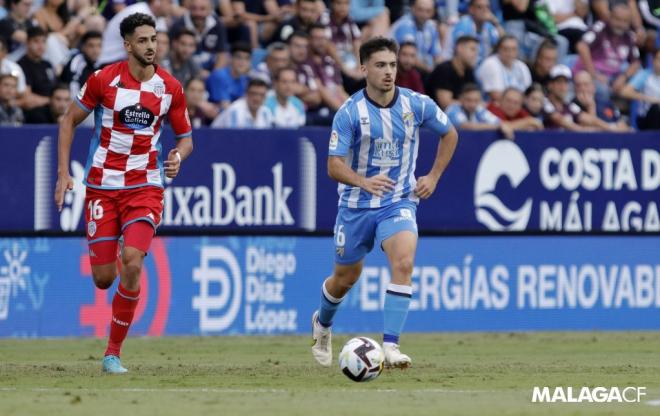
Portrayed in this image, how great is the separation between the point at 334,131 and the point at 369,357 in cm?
190

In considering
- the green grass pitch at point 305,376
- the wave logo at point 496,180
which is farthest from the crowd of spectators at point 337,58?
the green grass pitch at point 305,376

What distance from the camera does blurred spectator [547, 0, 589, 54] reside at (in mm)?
20922

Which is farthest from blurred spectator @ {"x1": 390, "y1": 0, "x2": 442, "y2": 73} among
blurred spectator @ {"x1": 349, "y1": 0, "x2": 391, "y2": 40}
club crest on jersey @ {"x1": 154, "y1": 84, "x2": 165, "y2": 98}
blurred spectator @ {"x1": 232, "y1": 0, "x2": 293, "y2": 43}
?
club crest on jersey @ {"x1": 154, "y1": 84, "x2": 165, "y2": 98}

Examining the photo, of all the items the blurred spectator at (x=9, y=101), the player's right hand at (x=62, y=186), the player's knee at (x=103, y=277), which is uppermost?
the blurred spectator at (x=9, y=101)

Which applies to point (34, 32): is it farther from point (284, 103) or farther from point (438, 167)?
point (438, 167)

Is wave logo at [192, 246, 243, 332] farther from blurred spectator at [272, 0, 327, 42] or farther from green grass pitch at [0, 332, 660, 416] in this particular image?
blurred spectator at [272, 0, 327, 42]

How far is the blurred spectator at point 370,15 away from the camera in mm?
19047

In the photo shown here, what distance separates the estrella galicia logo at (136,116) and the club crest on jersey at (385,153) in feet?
5.71

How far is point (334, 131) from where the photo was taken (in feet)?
36.3

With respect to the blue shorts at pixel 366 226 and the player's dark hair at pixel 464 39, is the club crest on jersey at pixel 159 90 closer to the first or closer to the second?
the blue shorts at pixel 366 226

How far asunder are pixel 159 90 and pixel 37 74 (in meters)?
5.58

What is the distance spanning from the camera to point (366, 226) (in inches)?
441

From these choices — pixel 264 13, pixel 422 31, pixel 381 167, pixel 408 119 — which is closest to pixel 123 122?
pixel 381 167

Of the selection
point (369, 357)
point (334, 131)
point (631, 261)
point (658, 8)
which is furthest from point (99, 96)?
point (658, 8)
